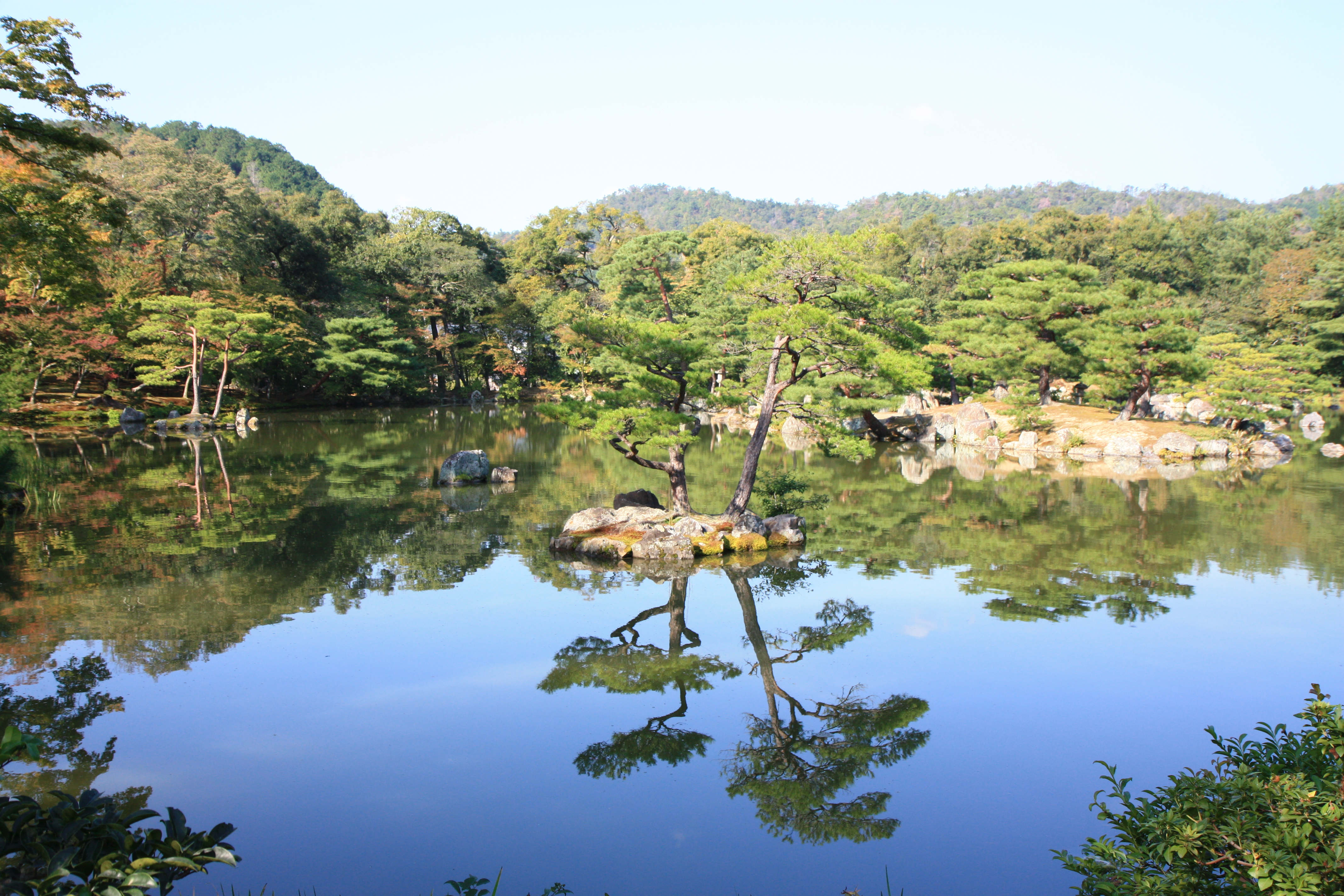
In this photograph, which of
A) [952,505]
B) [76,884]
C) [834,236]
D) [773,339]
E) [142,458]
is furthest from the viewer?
[142,458]

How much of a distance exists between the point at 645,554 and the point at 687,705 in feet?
14.8

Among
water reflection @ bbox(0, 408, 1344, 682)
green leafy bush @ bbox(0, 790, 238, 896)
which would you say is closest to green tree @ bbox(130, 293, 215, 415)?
water reflection @ bbox(0, 408, 1344, 682)

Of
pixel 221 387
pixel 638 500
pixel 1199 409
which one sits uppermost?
pixel 1199 409

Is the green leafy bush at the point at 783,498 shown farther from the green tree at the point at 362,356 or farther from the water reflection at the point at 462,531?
the green tree at the point at 362,356

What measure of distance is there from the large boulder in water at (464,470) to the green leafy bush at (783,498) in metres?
5.78

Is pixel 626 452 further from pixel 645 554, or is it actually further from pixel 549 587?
pixel 549 587

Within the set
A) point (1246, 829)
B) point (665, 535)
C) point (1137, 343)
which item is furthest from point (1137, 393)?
point (1246, 829)

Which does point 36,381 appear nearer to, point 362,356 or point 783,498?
point 362,356

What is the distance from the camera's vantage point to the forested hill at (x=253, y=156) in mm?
66125

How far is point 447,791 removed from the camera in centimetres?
504

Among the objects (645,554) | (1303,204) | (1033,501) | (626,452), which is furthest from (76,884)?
(1303,204)

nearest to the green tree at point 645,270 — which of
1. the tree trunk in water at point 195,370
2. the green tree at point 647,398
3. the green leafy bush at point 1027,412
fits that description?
the green leafy bush at point 1027,412

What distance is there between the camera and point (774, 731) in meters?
5.79

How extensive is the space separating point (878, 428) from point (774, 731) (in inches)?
824
